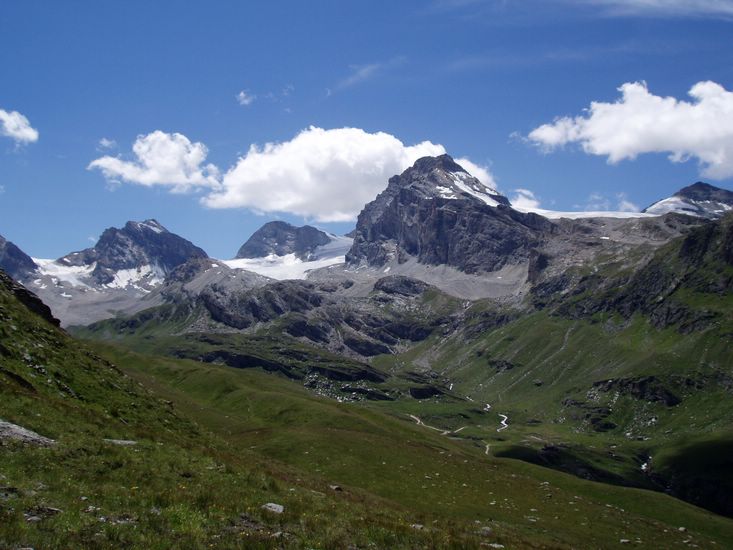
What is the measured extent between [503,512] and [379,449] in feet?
79.9

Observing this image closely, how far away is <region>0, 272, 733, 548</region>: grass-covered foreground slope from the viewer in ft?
78.6

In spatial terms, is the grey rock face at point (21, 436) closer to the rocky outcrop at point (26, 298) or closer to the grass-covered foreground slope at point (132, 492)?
the grass-covered foreground slope at point (132, 492)

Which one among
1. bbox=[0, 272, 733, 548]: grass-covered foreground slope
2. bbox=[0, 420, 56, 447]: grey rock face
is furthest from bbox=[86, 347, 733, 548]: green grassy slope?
bbox=[0, 420, 56, 447]: grey rock face

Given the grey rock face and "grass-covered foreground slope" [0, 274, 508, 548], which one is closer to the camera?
"grass-covered foreground slope" [0, 274, 508, 548]

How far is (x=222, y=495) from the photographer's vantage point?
29844 mm

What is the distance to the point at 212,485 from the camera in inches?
1278

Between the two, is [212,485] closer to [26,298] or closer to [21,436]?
[21,436]

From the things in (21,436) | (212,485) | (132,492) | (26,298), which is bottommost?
(212,485)

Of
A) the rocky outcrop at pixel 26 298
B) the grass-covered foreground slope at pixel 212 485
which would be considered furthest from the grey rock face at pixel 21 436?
the rocky outcrop at pixel 26 298

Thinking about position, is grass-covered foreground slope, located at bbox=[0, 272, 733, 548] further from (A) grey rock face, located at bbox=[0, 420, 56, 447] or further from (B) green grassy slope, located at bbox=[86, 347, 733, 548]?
(A) grey rock face, located at bbox=[0, 420, 56, 447]

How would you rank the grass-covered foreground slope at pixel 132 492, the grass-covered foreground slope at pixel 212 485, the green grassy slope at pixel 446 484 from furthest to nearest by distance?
the green grassy slope at pixel 446 484
the grass-covered foreground slope at pixel 212 485
the grass-covered foreground slope at pixel 132 492

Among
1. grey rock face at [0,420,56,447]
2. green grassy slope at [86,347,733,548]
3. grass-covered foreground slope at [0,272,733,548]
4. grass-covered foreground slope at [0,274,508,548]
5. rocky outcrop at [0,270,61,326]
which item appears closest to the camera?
grass-covered foreground slope at [0,274,508,548]

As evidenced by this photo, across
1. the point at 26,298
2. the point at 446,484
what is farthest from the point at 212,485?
the point at 446,484

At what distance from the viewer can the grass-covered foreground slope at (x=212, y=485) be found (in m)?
24.0
